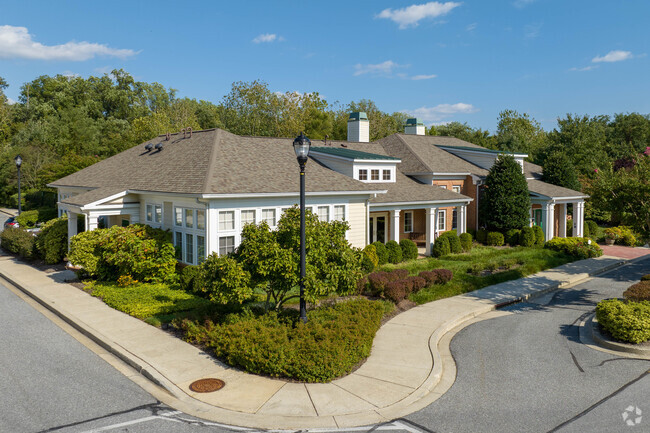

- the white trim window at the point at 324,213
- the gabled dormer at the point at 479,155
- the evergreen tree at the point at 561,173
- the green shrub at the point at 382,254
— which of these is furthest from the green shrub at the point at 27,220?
the evergreen tree at the point at 561,173

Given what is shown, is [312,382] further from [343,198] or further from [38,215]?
[38,215]

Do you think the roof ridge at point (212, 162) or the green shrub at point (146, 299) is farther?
the roof ridge at point (212, 162)

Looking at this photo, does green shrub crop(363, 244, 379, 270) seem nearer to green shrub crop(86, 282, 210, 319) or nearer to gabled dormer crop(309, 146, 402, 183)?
gabled dormer crop(309, 146, 402, 183)

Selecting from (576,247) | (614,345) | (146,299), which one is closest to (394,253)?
(576,247)

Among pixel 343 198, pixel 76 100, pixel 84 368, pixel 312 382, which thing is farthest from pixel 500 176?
pixel 76 100

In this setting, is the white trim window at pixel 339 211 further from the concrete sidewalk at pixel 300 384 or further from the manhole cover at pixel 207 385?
the manhole cover at pixel 207 385

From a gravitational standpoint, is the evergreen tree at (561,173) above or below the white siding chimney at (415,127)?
below

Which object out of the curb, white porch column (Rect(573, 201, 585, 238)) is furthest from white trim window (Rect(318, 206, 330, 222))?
white porch column (Rect(573, 201, 585, 238))
